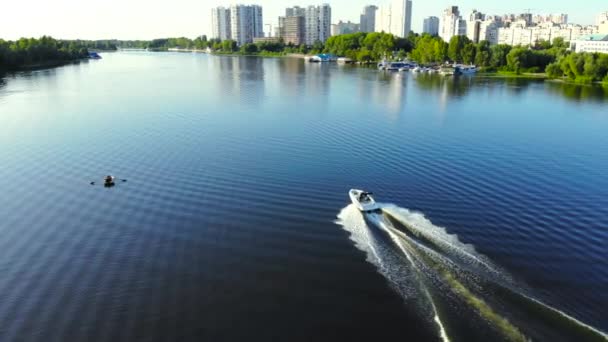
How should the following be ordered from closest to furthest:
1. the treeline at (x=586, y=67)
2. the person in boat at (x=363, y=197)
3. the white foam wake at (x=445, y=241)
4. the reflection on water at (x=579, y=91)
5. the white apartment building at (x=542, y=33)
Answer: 1. the white foam wake at (x=445, y=241)
2. the person in boat at (x=363, y=197)
3. the reflection on water at (x=579, y=91)
4. the treeline at (x=586, y=67)
5. the white apartment building at (x=542, y=33)

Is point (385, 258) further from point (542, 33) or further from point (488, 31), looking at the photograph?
point (488, 31)

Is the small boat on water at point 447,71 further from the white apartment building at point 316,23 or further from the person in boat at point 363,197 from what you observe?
the white apartment building at point 316,23

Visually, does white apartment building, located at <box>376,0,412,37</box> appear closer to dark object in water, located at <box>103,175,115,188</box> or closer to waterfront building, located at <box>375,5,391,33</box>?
waterfront building, located at <box>375,5,391,33</box>

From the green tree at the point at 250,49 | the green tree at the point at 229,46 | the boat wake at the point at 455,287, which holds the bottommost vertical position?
the boat wake at the point at 455,287

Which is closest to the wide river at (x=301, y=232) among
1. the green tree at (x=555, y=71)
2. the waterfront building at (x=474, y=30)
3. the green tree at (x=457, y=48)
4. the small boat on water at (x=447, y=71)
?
the green tree at (x=555, y=71)

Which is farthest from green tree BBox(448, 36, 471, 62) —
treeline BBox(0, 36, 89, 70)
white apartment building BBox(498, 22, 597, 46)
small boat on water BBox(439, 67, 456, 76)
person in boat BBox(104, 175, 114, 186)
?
person in boat BBox(104, 175, 114, 186)

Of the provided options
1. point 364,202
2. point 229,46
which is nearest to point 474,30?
point 229,46
